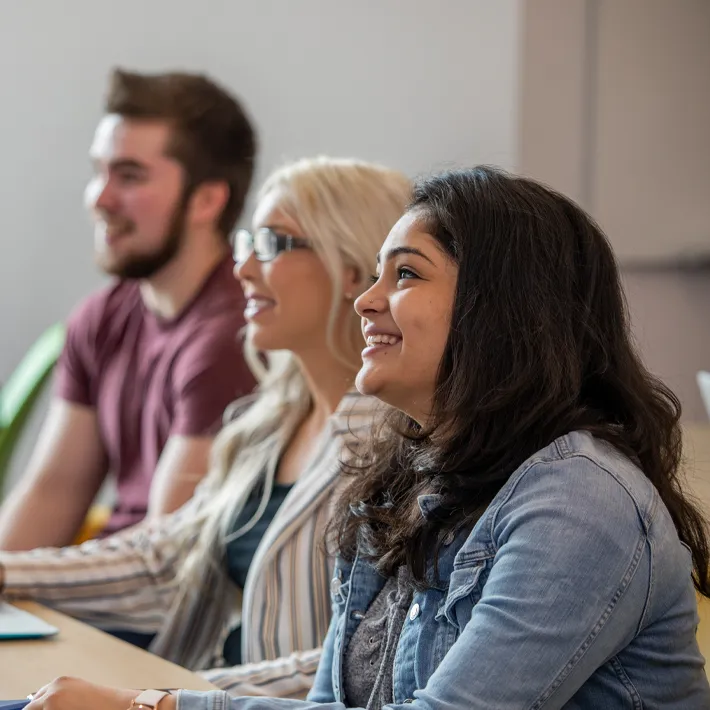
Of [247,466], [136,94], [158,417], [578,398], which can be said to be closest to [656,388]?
[578,398]

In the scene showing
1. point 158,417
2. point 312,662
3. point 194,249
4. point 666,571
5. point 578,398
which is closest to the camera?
point 666,571

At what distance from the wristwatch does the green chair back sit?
1.87m

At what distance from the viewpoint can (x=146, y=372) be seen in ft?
8.10

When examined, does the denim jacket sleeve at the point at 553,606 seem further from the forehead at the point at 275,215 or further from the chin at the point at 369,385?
the forehead at the point at 275,215

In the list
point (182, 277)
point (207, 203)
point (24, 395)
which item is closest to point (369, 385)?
point (182, 277)

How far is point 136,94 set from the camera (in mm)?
2701

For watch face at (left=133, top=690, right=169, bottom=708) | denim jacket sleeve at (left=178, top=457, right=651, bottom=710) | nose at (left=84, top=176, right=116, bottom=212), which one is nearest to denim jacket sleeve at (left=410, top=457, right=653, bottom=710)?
denim jacket sleeve at (left=178, top=457, right=651, bottom=710)

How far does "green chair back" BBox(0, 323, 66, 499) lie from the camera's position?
9.00 ft

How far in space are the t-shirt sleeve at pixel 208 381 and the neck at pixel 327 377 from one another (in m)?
0.40

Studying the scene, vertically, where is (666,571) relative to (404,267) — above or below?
below

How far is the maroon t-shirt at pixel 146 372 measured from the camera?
227cm

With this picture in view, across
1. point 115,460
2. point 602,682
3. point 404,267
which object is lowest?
point 115,460

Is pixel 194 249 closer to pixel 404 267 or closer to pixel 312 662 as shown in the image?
pixel 312 662

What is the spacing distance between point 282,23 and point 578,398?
6.88ft
